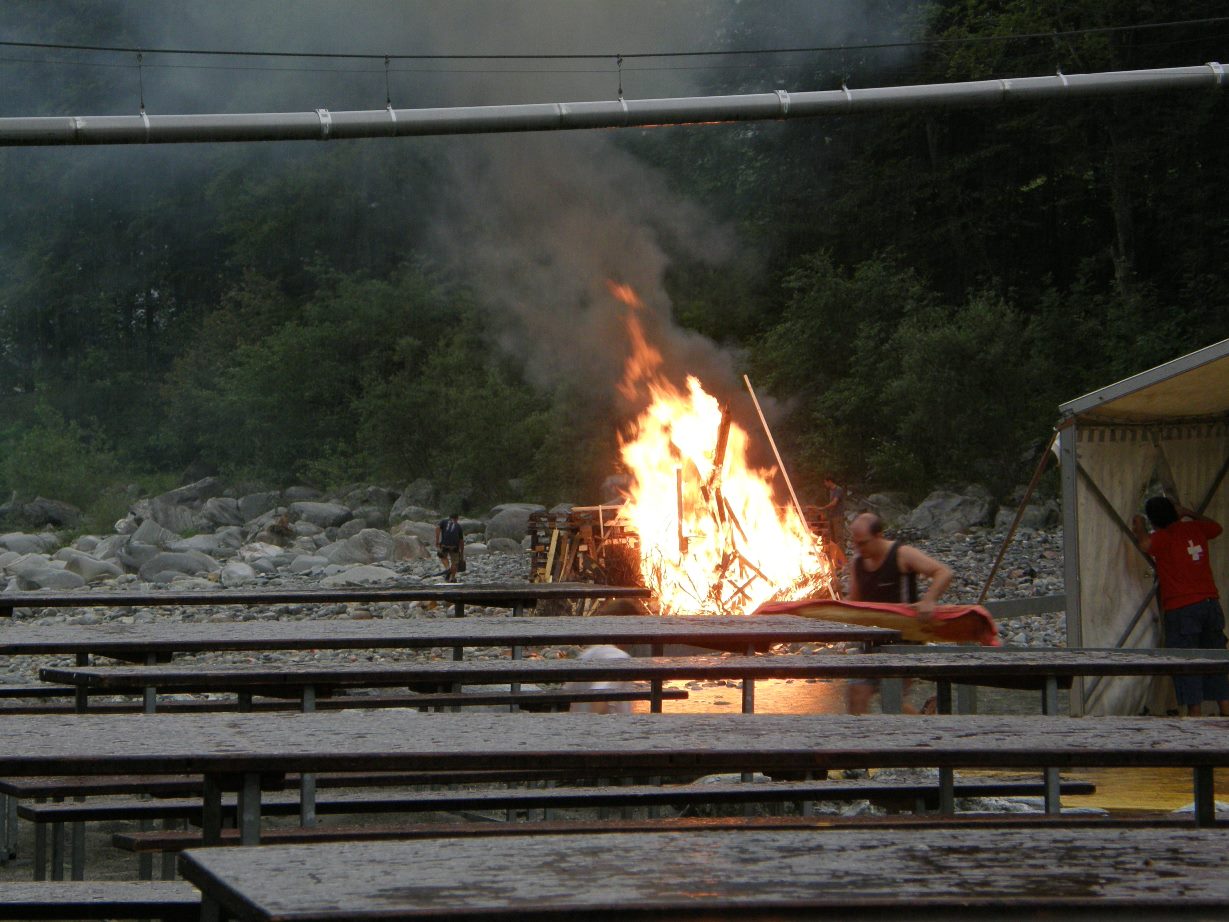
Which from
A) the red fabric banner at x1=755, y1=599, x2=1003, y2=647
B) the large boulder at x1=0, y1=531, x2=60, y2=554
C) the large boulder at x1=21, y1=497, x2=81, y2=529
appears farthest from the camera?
the large boulder at x1=21, y1=497, x2=81, y2=529

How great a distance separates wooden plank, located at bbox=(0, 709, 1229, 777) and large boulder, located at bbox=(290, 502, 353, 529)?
3973 cm

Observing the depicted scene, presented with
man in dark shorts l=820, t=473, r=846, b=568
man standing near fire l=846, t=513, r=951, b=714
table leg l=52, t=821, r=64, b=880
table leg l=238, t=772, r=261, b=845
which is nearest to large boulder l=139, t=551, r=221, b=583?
man in dark shorts l=820, t=473, r=846, b=568

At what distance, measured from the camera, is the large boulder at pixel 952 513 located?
3112cm

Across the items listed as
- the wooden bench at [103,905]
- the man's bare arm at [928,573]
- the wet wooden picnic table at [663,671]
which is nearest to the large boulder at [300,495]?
the man's bare arm at [928,573]

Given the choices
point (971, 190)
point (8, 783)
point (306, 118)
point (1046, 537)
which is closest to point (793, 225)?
point (971, 190)

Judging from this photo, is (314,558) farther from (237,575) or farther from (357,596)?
(357,596)

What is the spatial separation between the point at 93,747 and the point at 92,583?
30705 millimetres

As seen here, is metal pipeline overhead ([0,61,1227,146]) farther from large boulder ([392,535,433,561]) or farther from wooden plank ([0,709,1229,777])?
large boulder ([392,535,433,561])

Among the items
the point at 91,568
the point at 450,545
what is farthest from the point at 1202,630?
the point at 91,568

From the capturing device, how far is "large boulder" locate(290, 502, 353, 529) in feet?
143

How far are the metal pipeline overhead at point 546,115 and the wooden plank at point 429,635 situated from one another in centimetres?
748

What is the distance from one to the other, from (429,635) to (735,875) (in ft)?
12.1

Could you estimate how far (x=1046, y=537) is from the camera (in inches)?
1090

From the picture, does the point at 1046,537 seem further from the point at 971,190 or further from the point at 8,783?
the point at 8,783
